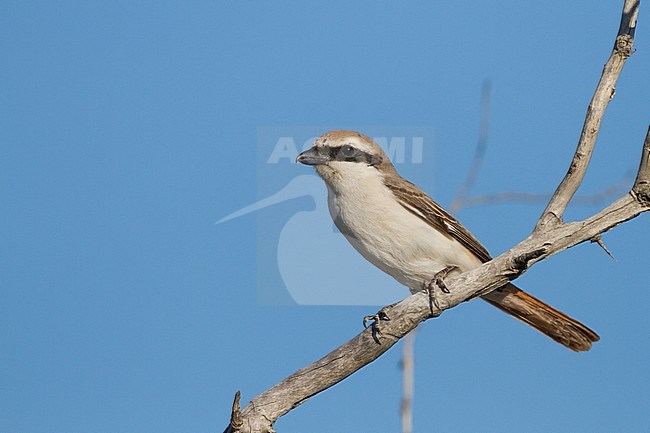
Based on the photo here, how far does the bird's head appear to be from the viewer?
163 inches

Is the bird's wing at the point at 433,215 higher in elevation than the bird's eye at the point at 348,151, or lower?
lower

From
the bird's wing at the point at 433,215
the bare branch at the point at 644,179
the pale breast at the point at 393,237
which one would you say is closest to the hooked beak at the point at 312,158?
the pale breast at the point at 393,237

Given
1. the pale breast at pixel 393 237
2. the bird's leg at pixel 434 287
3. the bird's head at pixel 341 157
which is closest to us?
the bird's leg at pixel 434 287

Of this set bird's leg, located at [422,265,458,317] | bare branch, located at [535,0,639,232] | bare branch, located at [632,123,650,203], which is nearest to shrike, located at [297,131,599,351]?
bird's leg, located at [422,265,458,317]

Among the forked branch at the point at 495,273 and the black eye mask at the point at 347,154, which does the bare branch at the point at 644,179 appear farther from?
the black eye mask at the point at 347,154

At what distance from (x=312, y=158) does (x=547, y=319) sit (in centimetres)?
131

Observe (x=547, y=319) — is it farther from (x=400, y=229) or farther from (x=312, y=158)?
(x=312, y=158)

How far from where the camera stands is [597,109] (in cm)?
355

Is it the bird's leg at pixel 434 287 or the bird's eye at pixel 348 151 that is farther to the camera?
the bird's eye at pixel 348 151

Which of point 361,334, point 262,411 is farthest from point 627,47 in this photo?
point 262,411

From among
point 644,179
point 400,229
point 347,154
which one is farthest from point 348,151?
point 644,179

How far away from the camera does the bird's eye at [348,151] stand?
13.7 ft

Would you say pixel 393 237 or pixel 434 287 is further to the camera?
pixel 393 237

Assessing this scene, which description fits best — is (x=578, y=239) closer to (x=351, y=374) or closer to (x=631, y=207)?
(x=631, y=207)
